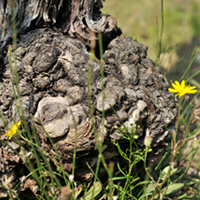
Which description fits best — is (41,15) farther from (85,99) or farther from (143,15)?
(143,15)

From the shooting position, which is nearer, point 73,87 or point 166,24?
point 73,87

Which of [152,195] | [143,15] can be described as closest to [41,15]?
[152,195]

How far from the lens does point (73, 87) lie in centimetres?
126

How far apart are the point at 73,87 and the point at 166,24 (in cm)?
270

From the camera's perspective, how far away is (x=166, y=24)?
3418 mm

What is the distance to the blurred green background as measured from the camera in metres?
3.20

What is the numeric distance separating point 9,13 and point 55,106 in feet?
2.20

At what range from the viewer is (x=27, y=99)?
1233 mm

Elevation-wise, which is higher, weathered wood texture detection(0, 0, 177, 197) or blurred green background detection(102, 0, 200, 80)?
blurred green background detection(102, 0, 200, 80)

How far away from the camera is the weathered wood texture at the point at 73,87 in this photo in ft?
3.86

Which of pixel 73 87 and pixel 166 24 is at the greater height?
pixel 166 24

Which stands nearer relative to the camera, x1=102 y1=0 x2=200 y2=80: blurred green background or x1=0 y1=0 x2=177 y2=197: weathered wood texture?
x1=0 y1=0 x2=177 y2=197: weathered wood texture

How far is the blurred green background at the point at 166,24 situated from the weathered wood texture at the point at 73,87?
1.81m

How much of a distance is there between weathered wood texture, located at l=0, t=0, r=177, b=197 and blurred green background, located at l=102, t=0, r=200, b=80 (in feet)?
5.94
